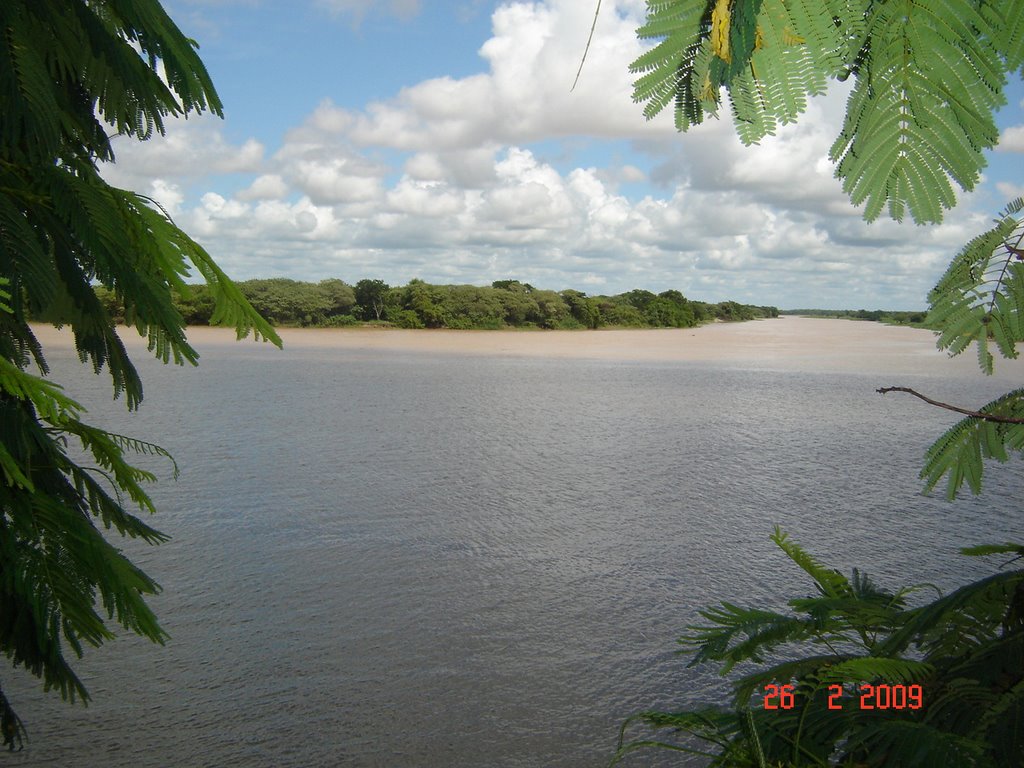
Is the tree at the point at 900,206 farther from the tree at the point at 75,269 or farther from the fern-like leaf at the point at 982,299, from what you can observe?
the tree at the point at 75,269

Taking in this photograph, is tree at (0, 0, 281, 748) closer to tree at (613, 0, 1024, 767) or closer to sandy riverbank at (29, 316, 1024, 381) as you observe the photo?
tree at (613, 0, 1024, 767)

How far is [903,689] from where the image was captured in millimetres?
1483

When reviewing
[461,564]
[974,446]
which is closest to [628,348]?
[461,564]

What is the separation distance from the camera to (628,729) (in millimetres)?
4016

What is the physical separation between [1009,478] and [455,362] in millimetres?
19287

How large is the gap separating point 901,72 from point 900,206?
201mm

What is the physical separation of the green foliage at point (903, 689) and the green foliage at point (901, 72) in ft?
2.67

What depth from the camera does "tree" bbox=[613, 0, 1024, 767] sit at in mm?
1122

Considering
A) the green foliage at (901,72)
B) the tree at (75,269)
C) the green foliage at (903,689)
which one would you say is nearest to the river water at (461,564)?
the tree at (75,269)

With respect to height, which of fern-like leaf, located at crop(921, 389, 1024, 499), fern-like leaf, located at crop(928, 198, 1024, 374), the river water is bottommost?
the river water

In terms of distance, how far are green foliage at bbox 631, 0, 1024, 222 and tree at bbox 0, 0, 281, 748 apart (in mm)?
1276
